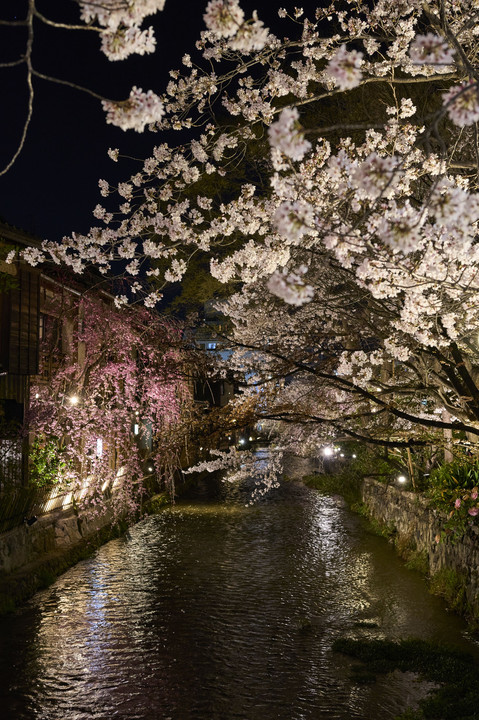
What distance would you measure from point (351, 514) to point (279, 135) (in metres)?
20.6

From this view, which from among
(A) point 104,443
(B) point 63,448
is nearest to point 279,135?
(B) point 63,448

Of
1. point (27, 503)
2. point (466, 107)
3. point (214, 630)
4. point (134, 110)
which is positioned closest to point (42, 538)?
point (27, 503)

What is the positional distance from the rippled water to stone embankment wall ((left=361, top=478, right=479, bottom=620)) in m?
0.43

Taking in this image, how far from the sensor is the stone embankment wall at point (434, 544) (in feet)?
36.6

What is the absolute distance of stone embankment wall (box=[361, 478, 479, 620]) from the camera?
439 inches

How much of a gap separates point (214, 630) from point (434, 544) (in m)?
5.39

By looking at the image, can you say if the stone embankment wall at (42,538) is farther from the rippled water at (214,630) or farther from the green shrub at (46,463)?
the green shrub at (46,463)

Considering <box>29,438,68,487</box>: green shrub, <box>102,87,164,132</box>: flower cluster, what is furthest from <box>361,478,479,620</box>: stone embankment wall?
<box>102,87,164,132</box>: flower cluster

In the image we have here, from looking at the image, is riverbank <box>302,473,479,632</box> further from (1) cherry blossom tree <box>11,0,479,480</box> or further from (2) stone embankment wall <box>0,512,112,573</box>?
(2) stone embankment wall <box>0,512,112,573</box>

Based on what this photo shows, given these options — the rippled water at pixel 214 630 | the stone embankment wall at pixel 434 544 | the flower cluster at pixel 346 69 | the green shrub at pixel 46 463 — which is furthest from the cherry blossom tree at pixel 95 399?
the flower cluster at pixel 346 69

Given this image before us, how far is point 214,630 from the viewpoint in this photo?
10984 millimetres

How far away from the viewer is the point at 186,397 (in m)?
24.7

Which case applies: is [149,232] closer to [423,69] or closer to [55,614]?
[423,69]

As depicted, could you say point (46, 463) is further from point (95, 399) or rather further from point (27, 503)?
point (95, 399)
